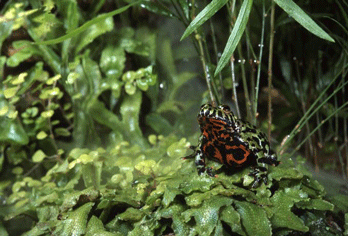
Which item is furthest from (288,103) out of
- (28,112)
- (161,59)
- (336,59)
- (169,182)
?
(28,112)

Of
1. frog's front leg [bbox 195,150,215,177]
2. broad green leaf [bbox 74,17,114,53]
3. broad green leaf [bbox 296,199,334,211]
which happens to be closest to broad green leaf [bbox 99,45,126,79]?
broad green leaf [bbox 74,17,114,53]

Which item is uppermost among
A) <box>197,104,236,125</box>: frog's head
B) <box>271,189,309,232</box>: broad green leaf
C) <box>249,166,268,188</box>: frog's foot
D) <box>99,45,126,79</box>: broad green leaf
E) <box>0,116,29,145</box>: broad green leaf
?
<box>99,45,126,79</box>: broad green leaf

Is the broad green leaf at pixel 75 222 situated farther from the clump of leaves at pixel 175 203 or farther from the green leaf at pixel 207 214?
the green leaf at pixel 207 214

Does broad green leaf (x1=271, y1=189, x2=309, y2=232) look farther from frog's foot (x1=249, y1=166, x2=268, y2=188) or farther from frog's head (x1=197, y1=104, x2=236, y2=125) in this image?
frog's head (x1=197, y1=104, x2=236, y2=125)

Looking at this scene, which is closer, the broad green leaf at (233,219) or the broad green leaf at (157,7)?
the broad green leaf at (233,219)

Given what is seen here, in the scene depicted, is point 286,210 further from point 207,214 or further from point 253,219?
point 207,214

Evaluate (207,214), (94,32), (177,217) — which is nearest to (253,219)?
(207,214)

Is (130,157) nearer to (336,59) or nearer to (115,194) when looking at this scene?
(115,194)

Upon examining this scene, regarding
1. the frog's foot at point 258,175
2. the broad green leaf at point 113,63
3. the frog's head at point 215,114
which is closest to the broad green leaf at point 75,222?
the frog's head at point 215,114
